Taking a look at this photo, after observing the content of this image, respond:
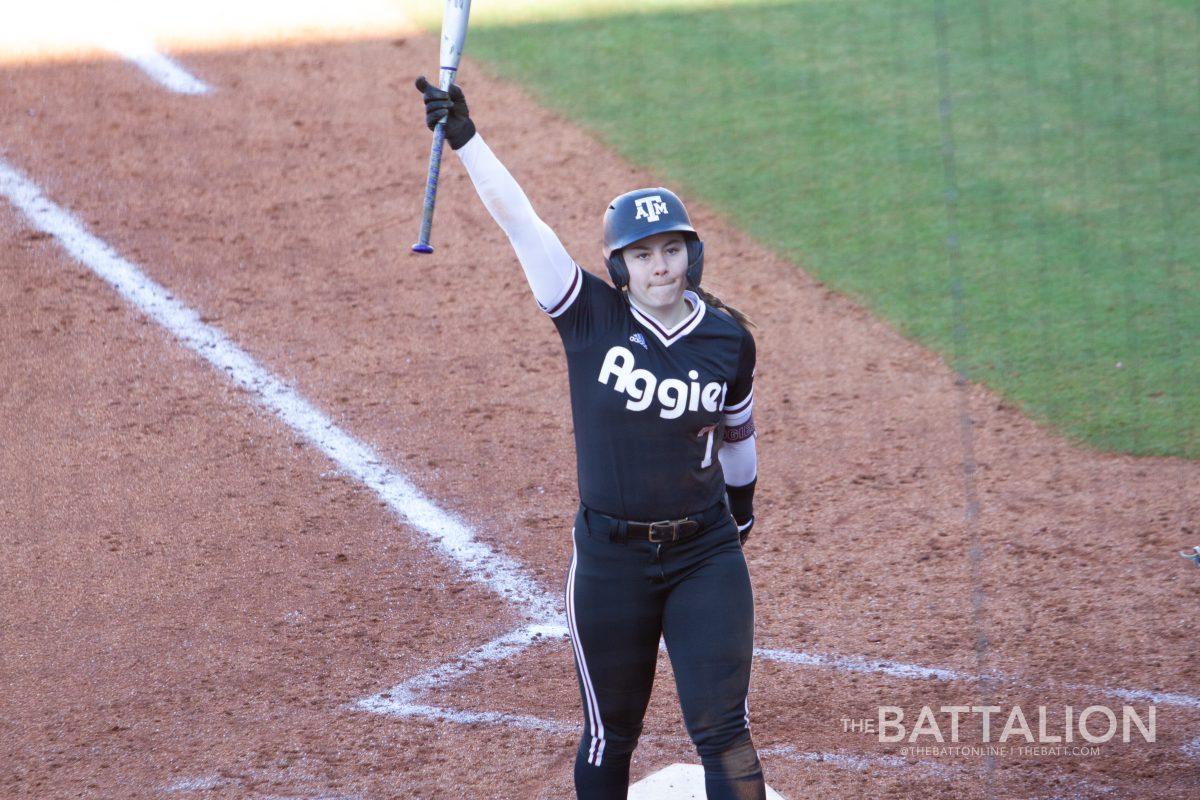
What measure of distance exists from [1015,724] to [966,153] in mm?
4927

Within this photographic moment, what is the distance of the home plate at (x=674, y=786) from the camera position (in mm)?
4195

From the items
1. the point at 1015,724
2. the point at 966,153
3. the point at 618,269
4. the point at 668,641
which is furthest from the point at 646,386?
the point at 966,153

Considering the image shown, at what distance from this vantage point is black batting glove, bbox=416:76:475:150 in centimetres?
349

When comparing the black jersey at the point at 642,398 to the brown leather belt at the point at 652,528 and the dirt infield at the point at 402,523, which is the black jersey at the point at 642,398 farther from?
the dirt infield at the point at 402,523

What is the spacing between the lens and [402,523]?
5.84 meters

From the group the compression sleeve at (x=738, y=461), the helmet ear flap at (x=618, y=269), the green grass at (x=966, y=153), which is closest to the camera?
Answer: the helmet ear flap at (x=618, y=269)

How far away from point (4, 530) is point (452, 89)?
3.26 metres

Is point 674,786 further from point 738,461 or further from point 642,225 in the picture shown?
point 642,225

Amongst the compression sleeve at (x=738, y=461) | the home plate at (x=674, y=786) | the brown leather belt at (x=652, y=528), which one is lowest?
the home plate at (x=674, y=786)

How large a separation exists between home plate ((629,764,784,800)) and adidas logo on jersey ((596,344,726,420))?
1350 millimetres

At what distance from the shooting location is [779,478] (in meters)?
6.22

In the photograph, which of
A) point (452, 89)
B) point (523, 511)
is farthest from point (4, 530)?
point (452, 89)

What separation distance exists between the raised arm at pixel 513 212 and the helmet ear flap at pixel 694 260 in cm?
22

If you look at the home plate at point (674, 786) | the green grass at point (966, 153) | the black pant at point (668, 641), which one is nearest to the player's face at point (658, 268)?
the black pant at point (668, 641)
